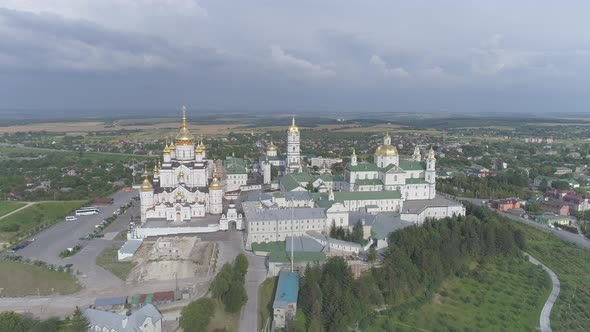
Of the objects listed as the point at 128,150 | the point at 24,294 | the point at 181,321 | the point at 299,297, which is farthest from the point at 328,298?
the point at 128,150

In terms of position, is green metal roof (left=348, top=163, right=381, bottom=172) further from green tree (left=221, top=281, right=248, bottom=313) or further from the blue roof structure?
green tree (left=221, top=281, right=248, bottom=313)

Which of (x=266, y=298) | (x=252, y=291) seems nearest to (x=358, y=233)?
(x=266, y=298)

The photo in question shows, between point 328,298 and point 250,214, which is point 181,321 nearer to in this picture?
point 328,298

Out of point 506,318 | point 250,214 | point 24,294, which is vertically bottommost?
point 506,318

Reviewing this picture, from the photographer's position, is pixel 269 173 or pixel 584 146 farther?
pixel 584 146

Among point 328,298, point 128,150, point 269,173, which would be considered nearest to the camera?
point 328,298

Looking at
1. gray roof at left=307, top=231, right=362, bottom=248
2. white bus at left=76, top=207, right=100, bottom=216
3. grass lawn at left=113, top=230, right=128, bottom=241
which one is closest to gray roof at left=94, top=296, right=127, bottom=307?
grass lawn at left=113, top=230, right=128, bottom=241

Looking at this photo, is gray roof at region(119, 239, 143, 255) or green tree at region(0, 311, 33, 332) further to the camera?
gray roof at region(119, 239, 143, 255)

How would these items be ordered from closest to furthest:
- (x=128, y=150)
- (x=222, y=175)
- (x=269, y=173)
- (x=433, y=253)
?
1. (x=433, y=253)
2. (x=222, y=175)
3. (x=269, y=173)
4. (x=128, y=150)
